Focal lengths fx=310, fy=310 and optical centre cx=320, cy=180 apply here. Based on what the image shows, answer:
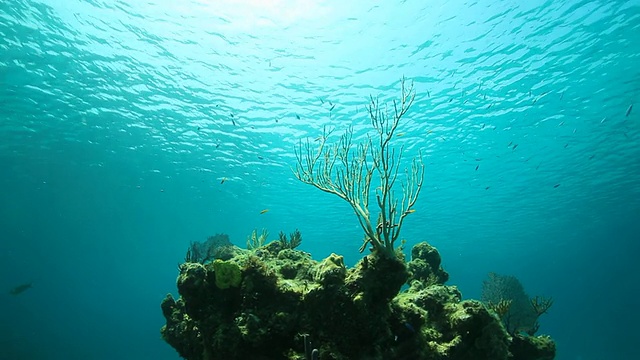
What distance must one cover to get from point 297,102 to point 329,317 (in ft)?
Answer: 46.7

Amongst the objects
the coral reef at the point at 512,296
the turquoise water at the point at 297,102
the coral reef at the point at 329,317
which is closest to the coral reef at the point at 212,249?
the coral reef at the point at 329,317

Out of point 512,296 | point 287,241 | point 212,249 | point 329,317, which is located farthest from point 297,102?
point 512,296

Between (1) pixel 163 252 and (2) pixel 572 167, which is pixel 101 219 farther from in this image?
(2) pixel 572 167

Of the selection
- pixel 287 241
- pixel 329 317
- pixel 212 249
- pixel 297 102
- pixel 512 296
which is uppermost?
pixel 297 102

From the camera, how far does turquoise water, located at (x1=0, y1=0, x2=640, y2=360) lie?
41.0ft

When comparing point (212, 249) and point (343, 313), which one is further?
point (212, 249)

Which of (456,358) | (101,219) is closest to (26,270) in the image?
(101,219)

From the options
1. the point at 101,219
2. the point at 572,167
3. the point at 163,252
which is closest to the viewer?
the point at 572,167

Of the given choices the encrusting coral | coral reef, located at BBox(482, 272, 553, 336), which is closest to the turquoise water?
coral reef, located at BBox(482, 272, 553, 336)

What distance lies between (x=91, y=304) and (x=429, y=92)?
8362 inches

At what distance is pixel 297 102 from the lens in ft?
56.8

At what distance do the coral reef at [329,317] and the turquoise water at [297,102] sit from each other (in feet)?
33.0

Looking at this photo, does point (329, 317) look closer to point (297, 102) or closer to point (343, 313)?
point (343, 313)

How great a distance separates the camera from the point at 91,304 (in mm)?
168125
